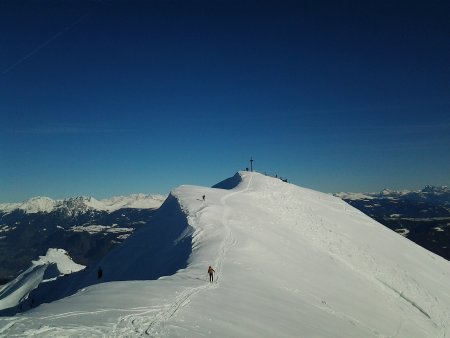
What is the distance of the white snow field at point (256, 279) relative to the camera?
1809cm

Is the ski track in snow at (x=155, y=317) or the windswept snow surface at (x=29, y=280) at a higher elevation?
the ski track in snow at (x=155, y=317)

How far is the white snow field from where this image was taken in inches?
712

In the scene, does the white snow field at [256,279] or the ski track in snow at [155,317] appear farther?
the white snow field at [256,279]

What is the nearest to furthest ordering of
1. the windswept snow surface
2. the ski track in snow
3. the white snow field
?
the ski track in snow → the white snow field → the windswept snow surface

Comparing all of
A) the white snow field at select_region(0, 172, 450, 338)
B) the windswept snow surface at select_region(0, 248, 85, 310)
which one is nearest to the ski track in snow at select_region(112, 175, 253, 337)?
the white snow field at select_region(0, 172, 450, 338)

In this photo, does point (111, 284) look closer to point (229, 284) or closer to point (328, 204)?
point (229, 284)

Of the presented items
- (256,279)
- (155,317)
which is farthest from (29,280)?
(155,317)

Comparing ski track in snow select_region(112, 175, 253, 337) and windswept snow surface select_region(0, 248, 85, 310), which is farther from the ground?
ski track in snow select_region(112, 175, 253, 337)

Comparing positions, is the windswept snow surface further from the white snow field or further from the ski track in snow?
the ski track in snow

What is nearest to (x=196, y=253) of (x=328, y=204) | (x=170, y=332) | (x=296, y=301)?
(x=296, y=301)

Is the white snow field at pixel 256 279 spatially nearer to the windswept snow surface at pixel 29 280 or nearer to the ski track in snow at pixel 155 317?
the ski track in snow at pixel 155 317

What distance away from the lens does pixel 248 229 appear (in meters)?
48.8

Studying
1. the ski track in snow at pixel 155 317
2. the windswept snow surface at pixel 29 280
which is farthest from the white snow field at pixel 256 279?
the windswept snow surface at pixel 29 280

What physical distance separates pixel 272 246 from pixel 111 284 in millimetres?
23303
